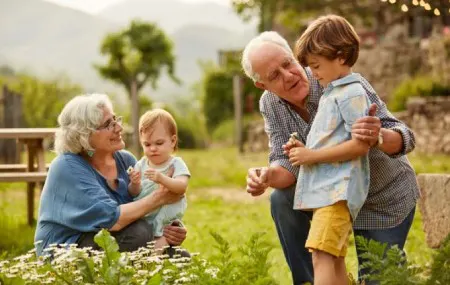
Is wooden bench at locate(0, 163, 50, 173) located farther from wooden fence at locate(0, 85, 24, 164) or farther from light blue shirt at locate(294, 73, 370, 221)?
wooden fence at locate(0, 85, 24, 164)

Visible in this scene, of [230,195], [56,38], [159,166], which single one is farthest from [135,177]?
[56,38]

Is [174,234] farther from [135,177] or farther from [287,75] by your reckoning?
[287,75]

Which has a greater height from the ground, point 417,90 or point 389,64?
point 389,64

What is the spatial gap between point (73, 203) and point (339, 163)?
132cm

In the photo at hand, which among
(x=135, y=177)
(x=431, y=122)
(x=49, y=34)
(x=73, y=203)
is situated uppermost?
(x=49, y=34)

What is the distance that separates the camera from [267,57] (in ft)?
13.1

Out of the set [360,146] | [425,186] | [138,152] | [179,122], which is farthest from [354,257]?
[179,122]

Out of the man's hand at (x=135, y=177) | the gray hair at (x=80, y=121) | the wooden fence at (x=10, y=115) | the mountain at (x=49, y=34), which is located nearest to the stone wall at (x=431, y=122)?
the wooden fence at (x=10, y=115)

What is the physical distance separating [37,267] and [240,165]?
10.8m

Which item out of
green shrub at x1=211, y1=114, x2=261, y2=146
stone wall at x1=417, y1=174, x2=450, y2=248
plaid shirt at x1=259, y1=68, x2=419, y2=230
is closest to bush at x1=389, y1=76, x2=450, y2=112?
green shrub at x1=211, y1=114, x2=261, y2=146

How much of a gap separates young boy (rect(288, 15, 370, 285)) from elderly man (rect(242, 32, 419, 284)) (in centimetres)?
18

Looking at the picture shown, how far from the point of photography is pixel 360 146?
3.57m

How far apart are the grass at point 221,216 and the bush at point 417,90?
2.42m

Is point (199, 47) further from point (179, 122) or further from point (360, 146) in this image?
point (360, 146)
